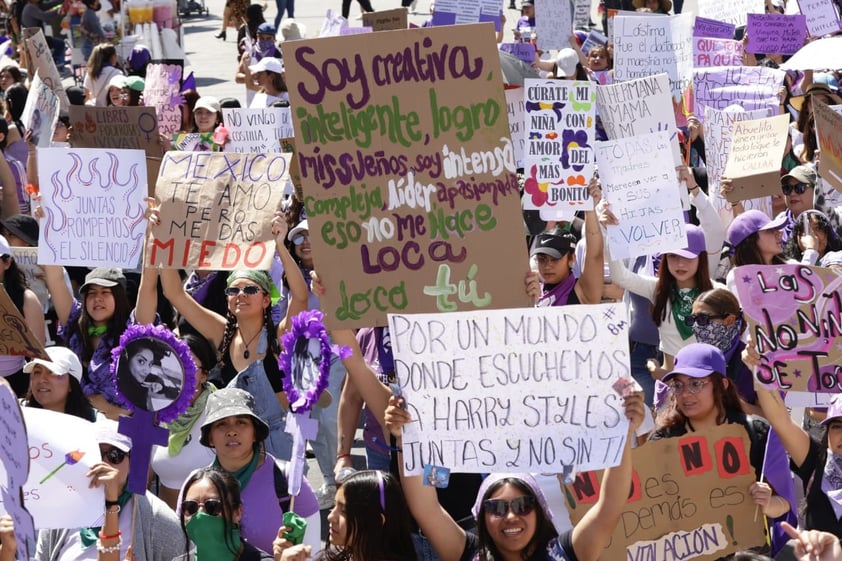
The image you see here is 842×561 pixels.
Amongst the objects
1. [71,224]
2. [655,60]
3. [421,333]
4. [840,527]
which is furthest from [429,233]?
[655,60]

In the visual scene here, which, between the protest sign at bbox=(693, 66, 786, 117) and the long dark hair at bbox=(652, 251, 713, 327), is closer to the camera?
the long dark hair at bbox=(652, 251, 713, 327)

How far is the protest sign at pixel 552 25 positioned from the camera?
14758mm

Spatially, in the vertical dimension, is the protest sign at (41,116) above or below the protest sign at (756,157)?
above

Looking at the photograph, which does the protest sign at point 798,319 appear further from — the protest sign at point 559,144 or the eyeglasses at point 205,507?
the protest sign at point 559,144

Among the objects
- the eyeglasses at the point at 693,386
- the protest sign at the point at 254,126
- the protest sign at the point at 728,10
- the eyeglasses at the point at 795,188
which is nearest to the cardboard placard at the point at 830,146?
the eyeglasses at the point at 795,188

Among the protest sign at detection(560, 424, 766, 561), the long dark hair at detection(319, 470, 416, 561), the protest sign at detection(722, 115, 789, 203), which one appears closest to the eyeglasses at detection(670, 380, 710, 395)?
the protest sign at detection(560, 424, 766, 561)

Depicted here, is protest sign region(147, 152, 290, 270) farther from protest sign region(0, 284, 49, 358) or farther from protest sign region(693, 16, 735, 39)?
protest sign region(693, 16, 735, 39)

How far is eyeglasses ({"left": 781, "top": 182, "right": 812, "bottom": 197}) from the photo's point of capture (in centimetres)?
871

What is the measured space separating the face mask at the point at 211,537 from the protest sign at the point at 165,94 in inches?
288

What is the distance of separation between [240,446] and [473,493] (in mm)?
979

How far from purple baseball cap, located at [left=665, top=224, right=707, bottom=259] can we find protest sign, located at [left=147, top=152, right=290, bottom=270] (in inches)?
81.4

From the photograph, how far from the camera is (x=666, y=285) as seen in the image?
23.1 ft

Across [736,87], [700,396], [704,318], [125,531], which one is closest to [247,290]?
[125,531]

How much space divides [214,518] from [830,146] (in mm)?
4344
